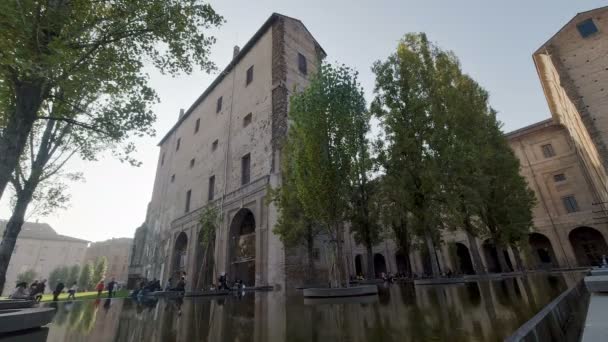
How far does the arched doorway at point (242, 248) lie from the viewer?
17000 millimetres

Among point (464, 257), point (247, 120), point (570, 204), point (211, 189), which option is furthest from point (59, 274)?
point (570, 204)

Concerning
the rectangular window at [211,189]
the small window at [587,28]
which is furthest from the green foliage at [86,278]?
the small window at [587,28]

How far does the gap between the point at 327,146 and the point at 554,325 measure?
25.1 feet

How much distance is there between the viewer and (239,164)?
774 inches

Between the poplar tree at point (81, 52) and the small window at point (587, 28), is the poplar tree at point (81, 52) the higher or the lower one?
the lower one

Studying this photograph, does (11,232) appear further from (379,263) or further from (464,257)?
(464,257)

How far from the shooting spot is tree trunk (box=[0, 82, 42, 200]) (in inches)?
231

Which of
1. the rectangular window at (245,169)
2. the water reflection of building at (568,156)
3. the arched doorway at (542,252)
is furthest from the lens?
the arched doorway at (542,252)

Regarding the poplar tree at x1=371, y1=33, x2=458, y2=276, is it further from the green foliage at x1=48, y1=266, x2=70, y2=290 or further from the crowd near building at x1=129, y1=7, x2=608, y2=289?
the green foliage at x1=48, y1=266, x2=70, y2=290

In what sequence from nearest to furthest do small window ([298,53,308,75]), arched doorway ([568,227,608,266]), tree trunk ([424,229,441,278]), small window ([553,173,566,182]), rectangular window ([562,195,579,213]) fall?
tree trunk ([424,229,441,278]) → small window ([298,53,308,75]) → arched doorway ([568,227,608,266]) → rectangular window ([562,195,579,213]) → small window ([553,173,566,182])

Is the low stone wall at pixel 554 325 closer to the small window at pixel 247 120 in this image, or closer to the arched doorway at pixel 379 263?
the small window at pixel 247 120

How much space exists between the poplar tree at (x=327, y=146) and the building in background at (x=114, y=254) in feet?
268

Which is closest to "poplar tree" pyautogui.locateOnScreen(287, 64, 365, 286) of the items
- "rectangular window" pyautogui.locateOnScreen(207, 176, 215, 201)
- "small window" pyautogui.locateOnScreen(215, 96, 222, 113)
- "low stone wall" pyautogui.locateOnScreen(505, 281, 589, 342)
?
"low stone wall" pyautogui.locateOnScreen(505, 281, 589, 342)

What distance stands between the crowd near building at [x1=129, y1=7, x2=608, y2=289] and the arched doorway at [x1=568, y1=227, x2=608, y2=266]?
7 centimetres
